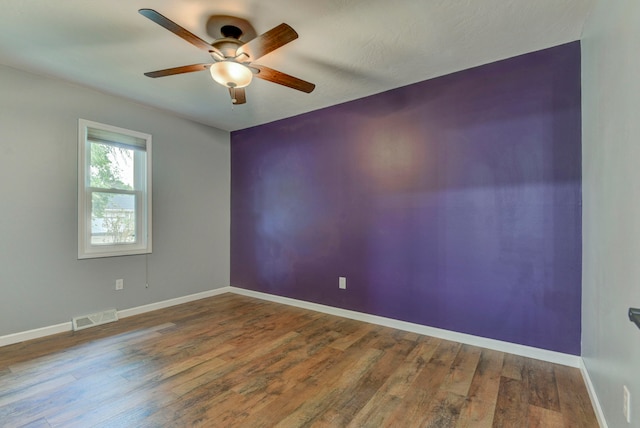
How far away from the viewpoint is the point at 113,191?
3.26 m

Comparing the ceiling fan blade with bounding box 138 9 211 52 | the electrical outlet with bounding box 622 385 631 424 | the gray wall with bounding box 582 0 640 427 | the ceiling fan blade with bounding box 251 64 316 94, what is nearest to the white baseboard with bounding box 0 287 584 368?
the gray wall with bounding box 582 0 640 427

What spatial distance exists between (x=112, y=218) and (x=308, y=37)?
9.52 ft

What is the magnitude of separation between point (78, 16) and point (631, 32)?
305cm

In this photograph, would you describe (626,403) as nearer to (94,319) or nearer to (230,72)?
(230,72)

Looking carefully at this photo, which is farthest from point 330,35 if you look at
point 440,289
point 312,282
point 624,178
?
point 312,282

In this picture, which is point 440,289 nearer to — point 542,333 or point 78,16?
point 542,333

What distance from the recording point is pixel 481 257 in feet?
8.33

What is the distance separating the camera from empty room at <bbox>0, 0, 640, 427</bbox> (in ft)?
5.53

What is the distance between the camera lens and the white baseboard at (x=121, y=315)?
2576 mm

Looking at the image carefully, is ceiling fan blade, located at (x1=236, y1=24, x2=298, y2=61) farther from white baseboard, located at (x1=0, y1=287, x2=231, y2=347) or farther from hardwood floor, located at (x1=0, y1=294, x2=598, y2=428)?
white baseboard, located at (x1=0, y1=287, x2=231, y2=347)

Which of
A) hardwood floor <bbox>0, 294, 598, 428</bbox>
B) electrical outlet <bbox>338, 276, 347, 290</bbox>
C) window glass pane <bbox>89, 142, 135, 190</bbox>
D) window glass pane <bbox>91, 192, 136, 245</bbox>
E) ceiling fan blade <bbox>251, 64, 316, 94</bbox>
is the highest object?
ceiling fan blade <bbox>251, 64, 316, 94</bbox>

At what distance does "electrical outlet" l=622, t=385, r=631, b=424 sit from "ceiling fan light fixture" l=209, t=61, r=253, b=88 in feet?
8.64

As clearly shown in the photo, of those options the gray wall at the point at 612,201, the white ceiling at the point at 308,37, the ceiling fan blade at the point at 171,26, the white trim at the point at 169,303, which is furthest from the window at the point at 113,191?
the gray wall at the point at 612,201

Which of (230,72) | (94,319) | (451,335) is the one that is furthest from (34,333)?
(451,335)
